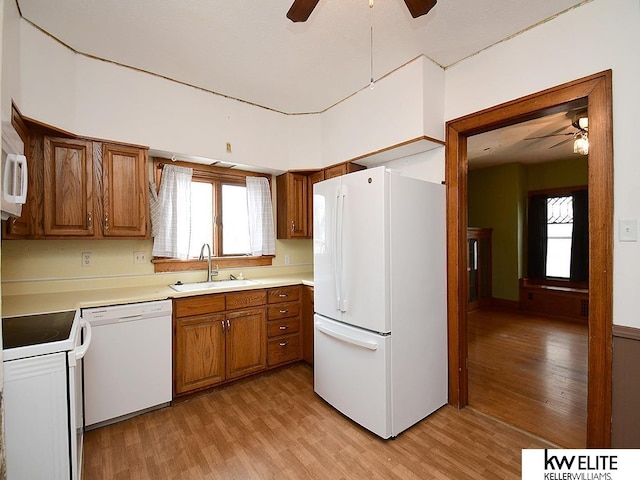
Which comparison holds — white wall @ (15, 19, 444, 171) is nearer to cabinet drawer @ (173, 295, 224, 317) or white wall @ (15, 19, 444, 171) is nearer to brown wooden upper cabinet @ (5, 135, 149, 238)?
brown wooden upper cabinet @ (5, 135, 149, 238)

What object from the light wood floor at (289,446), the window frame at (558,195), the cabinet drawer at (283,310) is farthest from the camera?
the window frame at (558,195)

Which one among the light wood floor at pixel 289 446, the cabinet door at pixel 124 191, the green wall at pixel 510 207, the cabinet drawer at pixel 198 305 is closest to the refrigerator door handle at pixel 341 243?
the light wood floor at pixel 289 446

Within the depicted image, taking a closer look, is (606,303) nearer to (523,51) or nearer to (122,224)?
(523,51)

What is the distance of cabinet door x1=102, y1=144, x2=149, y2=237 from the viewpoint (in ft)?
7.58

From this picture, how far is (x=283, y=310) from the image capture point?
2971 mm

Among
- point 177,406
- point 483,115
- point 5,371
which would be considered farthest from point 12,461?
point 483,115

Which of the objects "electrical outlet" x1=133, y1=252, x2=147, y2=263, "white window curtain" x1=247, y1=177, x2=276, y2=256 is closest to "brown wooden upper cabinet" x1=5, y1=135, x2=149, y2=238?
"electrical outlet" x1=133, y1=252, x2=147, y2=263

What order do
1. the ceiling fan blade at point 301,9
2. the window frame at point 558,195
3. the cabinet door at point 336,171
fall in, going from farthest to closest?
the window frame at point 558,195 < the cabinet door at point 336,171 < the ceiling fan blade at point 301,9

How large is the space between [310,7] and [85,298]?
2.37 meters

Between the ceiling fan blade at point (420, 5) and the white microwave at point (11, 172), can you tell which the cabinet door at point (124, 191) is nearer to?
the white microwave at point (11, 172)

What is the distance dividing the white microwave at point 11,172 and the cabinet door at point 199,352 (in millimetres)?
1338

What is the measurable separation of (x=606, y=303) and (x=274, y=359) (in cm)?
254

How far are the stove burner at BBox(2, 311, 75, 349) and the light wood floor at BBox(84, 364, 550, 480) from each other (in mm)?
897

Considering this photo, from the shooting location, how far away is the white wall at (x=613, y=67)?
5.21ft
